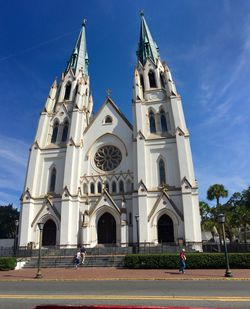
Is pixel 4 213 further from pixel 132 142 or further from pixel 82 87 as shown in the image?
pixel 132 142

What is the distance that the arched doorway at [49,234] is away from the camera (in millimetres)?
32969

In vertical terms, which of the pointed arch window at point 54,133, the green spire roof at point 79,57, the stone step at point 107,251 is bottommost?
the stone step at point 107,251

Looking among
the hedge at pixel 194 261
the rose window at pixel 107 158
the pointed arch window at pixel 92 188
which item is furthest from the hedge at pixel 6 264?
the rose window at pixel 107 158

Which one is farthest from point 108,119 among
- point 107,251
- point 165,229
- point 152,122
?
point 107,251

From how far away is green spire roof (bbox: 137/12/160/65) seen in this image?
151 ft

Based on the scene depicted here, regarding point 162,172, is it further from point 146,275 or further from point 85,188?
point 146,275

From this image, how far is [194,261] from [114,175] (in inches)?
701

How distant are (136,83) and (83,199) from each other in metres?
19.1

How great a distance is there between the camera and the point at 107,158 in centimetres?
3694

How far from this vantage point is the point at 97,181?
35.0m

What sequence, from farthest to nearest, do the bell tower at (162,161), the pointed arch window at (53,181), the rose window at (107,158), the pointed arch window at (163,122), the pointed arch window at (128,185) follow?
the pointed arch window at (163,122), the rose window at (107,158), the pointed arch window at (53,181), the pointed arch window at (128,185), the bell tower at (162,161)

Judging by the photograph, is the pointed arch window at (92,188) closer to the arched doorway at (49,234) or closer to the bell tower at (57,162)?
the bell tower at (57,162)

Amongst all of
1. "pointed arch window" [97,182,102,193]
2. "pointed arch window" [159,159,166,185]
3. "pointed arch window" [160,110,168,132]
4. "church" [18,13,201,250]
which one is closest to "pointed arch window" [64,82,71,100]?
"church" [18,13,201,250]

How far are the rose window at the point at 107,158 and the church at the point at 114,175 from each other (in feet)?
0.45
